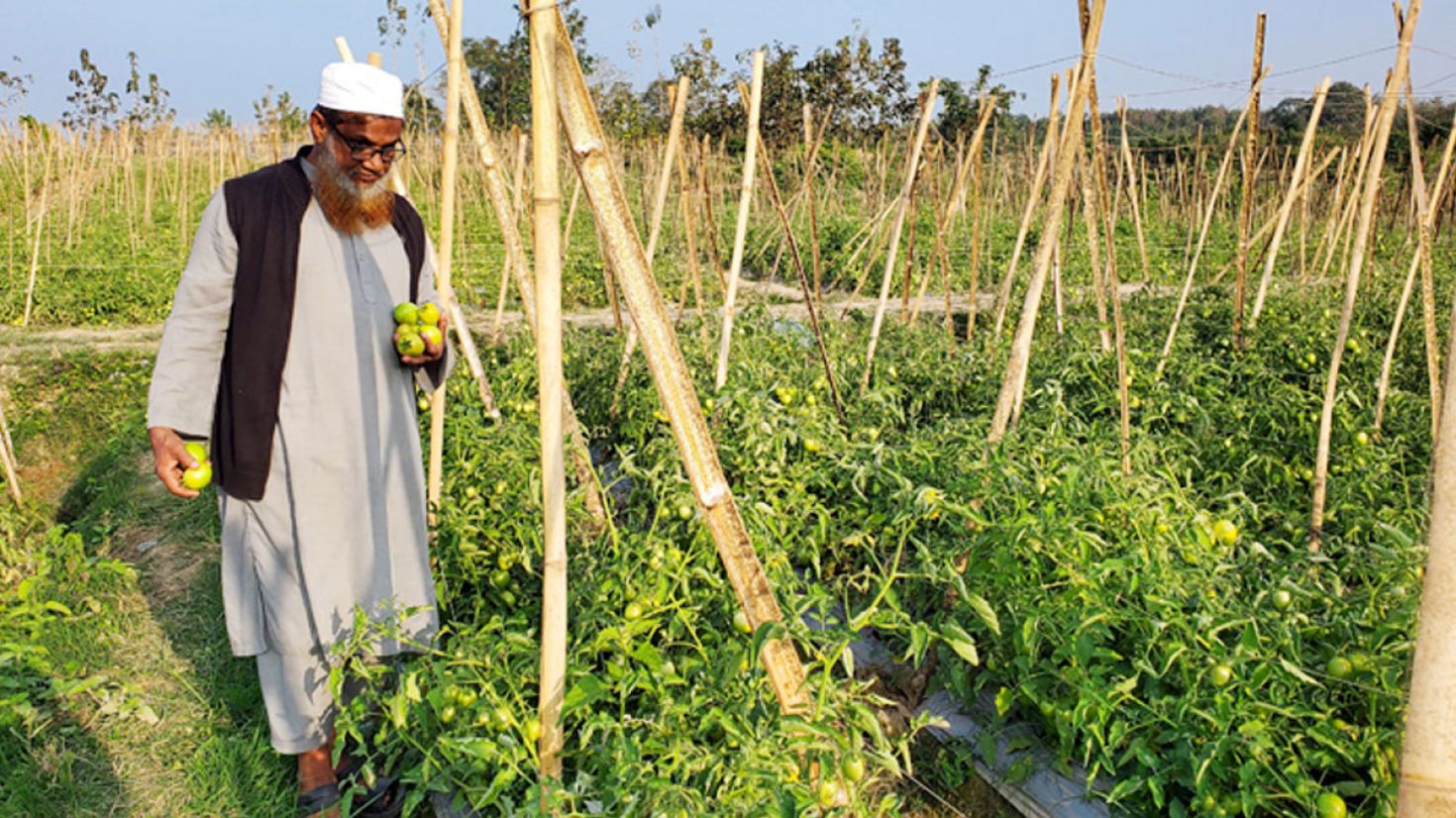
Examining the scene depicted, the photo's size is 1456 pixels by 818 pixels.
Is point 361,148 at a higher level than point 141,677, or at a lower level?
higher

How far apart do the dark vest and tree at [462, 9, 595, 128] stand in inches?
642

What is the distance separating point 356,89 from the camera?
1.89 metres

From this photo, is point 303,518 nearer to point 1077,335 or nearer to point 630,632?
point 630,632

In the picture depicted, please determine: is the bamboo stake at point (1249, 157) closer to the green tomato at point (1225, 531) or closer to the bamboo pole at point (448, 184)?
Result: the green tomato at point (1225, 531)

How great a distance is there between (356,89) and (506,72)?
21.1 m

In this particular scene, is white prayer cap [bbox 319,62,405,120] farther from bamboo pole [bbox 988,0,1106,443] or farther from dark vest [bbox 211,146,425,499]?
bamboo pole [bbox 988,0,1106,443]

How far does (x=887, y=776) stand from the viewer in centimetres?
211

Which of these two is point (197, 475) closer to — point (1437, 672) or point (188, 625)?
point (188, 625)

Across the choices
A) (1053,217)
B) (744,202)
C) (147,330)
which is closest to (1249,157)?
(1053,217)

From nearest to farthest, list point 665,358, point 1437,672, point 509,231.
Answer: point 1437,672 < point 665,358 < point 509,231

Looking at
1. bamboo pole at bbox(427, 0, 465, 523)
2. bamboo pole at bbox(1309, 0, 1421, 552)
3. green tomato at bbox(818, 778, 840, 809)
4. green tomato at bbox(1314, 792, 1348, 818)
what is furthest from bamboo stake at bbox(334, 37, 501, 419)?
bamboo pole at bbox(1309, 0, 1421, 552)

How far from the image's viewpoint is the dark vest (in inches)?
74.4

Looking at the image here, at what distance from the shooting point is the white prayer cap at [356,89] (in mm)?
1883

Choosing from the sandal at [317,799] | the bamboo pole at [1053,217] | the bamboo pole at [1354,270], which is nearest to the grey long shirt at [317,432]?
the sandal at [317,799]
